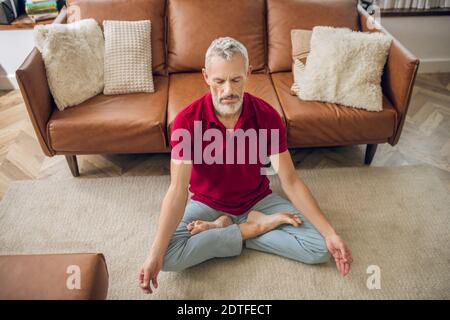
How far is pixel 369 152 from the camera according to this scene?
2152mm

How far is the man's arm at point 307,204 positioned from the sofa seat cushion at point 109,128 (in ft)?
2.23

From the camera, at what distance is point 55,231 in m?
1.83

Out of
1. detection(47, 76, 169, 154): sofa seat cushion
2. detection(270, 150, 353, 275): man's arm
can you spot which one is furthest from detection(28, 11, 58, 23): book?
detection(270, 150, 353, 275): man's arm

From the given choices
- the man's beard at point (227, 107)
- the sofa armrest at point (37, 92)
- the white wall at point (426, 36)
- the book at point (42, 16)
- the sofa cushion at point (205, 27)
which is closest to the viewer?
the man's beard at point (227, 107)

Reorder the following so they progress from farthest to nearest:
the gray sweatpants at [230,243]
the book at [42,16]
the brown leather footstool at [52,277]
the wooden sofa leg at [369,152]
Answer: the book at [42,16] → the wooden sofa leg at [369,152] → the gray sweatpants at [230,243] → the brown leather footstool at [52,277]

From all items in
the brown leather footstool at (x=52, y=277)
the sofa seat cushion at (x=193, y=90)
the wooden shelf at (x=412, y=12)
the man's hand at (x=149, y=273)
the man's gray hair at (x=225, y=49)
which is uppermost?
the man's gray hair at (x=225, y=49)

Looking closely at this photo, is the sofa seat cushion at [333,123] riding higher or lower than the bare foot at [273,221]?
higher

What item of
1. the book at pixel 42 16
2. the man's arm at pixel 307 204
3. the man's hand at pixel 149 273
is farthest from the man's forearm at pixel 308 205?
the book at pixel 42 16

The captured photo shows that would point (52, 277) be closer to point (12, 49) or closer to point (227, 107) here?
point (227, 107)

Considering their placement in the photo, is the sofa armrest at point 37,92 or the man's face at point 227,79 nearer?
the man's face at point 227,79

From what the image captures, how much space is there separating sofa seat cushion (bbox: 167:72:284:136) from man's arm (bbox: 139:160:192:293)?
460mm

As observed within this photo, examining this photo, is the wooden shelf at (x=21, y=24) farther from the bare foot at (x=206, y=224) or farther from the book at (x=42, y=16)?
the bare foot at (x=206, y=224)

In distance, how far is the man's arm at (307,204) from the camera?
1.45 metres

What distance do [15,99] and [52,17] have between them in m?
0.73
